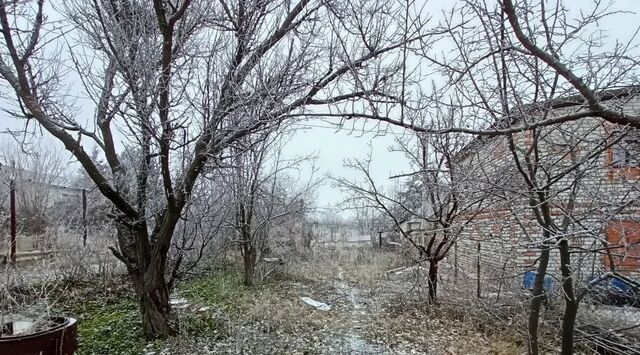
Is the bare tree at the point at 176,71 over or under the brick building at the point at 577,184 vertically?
over

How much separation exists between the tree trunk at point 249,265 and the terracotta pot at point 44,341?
18.6 feet

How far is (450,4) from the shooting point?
2.84 metres

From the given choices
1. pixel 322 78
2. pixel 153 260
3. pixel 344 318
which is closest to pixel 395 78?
pixel 322 78

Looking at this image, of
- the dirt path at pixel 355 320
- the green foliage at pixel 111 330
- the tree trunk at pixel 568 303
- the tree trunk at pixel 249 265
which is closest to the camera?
the tree trunk at pixel 568 303

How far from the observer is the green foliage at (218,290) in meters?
7.89

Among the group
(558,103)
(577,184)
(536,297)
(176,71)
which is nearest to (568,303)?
(536,297)

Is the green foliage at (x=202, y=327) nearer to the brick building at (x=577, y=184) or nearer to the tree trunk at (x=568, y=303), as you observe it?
the brick building at (x=577, y=184)

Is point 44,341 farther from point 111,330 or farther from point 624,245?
point 624,245

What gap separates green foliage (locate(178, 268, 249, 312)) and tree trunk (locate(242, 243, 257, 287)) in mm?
186

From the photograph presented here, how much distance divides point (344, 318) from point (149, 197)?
3.75 m

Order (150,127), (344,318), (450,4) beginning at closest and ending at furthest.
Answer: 1. (450,4)
2. (150,127)
3. (344,318)

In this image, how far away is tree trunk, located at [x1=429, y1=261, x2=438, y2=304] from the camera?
7.44 m

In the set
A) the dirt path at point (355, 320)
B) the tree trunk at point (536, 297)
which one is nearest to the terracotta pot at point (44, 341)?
the dirt path at point (355, 320)

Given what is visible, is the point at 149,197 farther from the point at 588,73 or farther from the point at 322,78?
the point at 588,73
